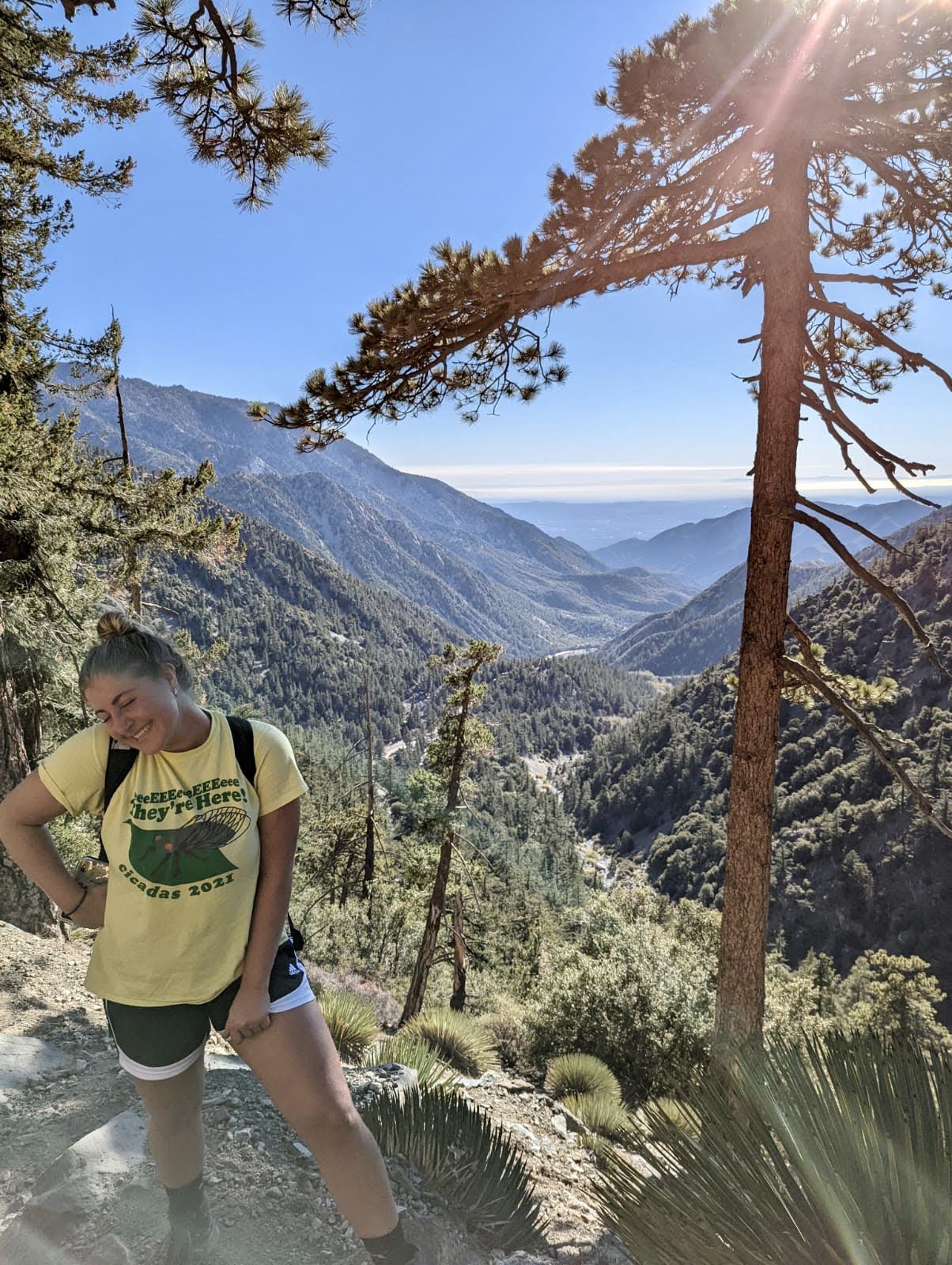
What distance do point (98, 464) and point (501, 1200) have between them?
8.76 meters

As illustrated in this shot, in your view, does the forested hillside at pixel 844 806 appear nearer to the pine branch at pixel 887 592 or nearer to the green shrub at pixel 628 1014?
the green shrub at pixel 628 1014

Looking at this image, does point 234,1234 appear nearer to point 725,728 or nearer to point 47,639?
point 47,639

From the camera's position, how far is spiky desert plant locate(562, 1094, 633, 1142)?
490cm

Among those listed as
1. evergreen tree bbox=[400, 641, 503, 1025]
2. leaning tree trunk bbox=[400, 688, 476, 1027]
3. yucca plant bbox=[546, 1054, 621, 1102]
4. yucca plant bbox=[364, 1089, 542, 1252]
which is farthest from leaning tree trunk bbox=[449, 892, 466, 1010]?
yucca plant bbox=[364, 1089, 542, 1252]

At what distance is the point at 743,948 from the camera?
4.00 metres

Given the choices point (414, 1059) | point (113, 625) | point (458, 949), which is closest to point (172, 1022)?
point (113, 625)

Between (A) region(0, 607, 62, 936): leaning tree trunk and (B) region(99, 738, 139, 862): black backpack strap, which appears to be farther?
(A) region(0, 607, 62, 936): leaning tree trunk

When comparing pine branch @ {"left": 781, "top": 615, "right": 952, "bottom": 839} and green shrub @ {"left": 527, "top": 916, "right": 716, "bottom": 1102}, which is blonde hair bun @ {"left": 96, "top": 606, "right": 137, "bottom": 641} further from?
green shrub @ {"left": 527, "top": 916, "right": 716, "bottom": 1102}

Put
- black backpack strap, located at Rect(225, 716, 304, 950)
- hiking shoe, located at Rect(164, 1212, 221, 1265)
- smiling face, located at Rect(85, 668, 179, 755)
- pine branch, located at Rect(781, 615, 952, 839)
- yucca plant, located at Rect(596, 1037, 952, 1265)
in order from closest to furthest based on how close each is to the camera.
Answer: yucca plant, located at Rect(596, 1037, 952, 1265) < smiling face, located at Rect(85, 668, 179, 755) < black backpack strap, located at Rect(225, 716, 304, 950) < hiking shoe, located at Rect(164, 1212, 221, 1265) < pine branch, located at Rect(781, 615, 952, 839)

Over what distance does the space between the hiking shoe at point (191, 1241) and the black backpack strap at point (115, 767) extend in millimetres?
1292

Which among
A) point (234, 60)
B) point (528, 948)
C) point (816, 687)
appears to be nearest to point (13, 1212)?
point (816, 687)

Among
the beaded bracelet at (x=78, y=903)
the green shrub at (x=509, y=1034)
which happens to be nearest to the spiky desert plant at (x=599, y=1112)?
the green shrub at (x=509, y=1034)

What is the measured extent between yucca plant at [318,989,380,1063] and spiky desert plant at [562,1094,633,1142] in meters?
1.81

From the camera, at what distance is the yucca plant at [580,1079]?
6.05 metres
